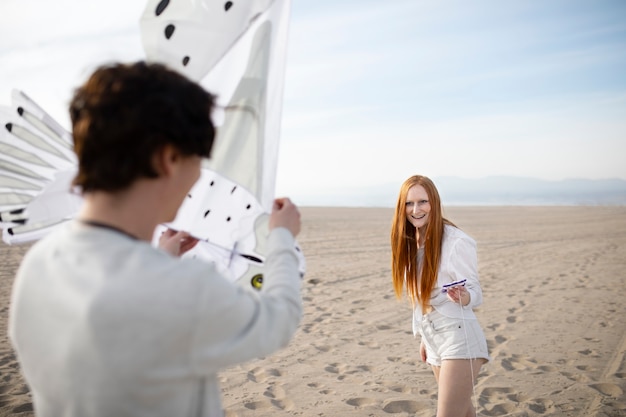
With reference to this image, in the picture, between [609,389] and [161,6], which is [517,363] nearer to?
[609,389]

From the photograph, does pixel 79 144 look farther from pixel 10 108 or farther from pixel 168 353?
pixel 10 108

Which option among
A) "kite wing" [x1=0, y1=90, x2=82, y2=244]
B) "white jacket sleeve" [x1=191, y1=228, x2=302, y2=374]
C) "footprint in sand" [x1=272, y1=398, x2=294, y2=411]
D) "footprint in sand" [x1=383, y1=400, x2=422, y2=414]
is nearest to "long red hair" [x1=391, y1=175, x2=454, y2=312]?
"footprint in sand" [x1=383, y1=400, x2=422, y2=414]

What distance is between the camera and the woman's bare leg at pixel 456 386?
2.76m

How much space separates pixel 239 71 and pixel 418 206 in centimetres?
194

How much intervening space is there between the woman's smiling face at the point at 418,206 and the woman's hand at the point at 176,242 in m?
1.88

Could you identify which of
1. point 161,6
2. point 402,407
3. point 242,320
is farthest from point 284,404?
point 161,6

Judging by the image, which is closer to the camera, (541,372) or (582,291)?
(541,372)

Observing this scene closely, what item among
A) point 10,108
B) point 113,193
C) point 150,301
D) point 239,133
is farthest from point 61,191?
point 150,301

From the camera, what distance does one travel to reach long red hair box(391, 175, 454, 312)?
10.1 feet

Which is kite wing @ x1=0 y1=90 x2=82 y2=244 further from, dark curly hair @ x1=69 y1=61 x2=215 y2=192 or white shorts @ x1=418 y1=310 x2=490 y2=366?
white shorts @ x1=418 y1=310 x2=490 y2=366

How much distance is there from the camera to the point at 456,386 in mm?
2783

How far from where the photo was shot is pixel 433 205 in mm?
3232

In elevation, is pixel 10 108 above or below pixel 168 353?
above

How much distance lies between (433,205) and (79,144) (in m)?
2.57
